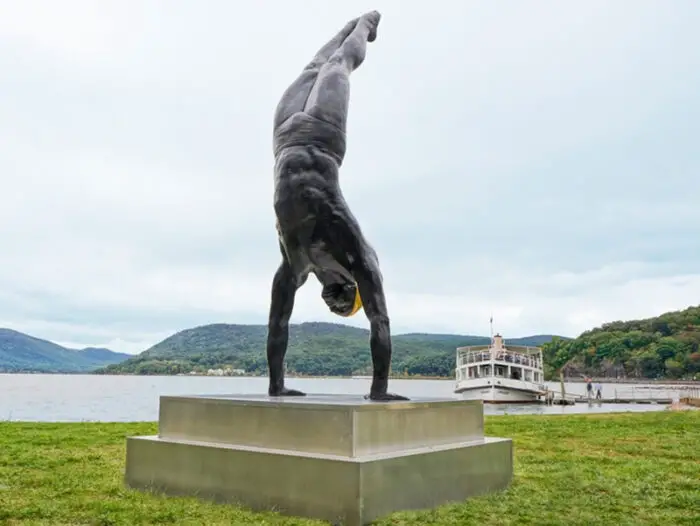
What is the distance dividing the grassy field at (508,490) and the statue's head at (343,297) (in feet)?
7.50

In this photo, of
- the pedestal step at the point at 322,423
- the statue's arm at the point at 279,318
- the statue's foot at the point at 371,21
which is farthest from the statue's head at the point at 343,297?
the statue's foot at the point at 371,21

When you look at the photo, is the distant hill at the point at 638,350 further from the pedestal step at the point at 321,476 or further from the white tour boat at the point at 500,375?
the pedestal step at the point at 321,476

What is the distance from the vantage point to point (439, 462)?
6.57 meters

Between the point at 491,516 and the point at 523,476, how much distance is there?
233 cm

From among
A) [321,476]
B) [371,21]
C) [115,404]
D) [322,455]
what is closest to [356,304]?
[322,455]

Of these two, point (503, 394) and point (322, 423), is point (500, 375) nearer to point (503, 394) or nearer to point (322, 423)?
point (503, 394)

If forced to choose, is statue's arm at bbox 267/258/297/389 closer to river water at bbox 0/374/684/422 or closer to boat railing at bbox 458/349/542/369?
river water at bbox 0/374/684/422

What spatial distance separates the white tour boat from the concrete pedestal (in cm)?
4207

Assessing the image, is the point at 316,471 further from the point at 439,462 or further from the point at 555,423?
the point at 555,423

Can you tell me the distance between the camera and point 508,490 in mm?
7391

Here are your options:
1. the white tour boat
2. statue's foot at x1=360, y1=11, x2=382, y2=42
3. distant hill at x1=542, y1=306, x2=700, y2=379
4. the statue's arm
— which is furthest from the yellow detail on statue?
distant hill at x1=542, y1=306, x2=700, y2=379

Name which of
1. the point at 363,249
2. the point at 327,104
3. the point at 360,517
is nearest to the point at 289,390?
the point at 363,249

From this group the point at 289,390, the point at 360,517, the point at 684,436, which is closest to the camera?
the point at 360,517

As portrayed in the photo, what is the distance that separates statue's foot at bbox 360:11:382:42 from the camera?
8523mm
